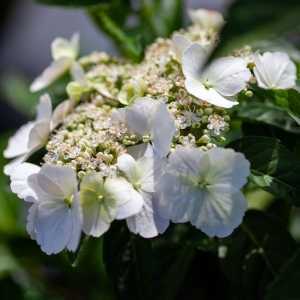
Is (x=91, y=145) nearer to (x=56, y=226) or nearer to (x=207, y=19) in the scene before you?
(x=56, y=226)

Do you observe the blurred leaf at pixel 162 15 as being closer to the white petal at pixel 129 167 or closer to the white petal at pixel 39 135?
the white petal at pixel 39 135

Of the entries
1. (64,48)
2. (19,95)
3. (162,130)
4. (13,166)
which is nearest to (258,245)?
(162,130)

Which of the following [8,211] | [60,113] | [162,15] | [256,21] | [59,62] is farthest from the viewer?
[8,211]

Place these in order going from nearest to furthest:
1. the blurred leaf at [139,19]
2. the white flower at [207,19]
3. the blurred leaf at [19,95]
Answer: the white flower at [207,19] → the blurred leaf at [139,19] → the blurred leaf at [19,95]

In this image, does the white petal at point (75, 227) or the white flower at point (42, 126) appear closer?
the white petal at point (75, 227)

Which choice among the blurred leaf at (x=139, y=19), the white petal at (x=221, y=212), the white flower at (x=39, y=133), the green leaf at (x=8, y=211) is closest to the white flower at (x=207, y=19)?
the blurred leaf at (x=139, y=19)

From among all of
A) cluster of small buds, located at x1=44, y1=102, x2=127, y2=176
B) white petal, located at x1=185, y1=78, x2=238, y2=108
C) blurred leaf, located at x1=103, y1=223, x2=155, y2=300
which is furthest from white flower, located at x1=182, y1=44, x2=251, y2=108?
blurred leaf, located at x1=103, y1=223, x2=155, y2=300
